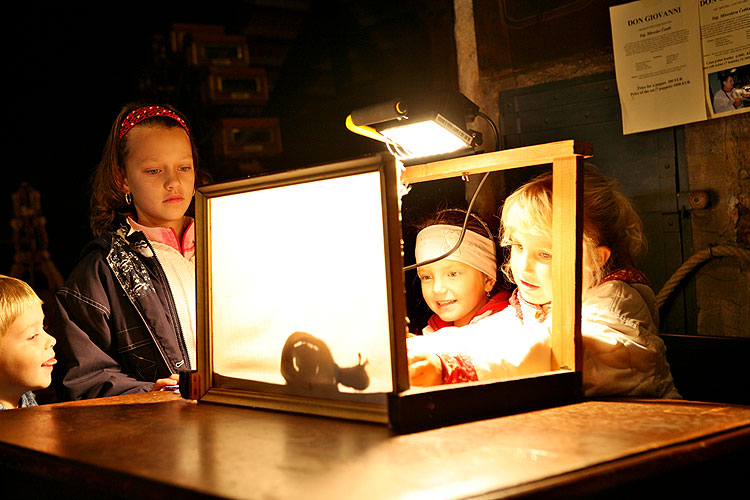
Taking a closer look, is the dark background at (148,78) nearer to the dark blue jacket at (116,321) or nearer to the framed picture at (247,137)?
the framed picture at (247,137)

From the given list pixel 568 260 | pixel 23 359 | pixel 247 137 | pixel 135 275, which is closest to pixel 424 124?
pixel 568 260

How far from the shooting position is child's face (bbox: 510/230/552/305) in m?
1.86

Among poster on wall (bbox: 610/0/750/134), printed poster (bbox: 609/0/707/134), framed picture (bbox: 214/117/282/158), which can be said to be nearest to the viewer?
poster on wall (bbox: 610/0/750/134)

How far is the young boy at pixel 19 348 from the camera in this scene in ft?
7.14

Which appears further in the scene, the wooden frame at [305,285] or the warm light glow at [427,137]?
the warm light glow at [427,137]

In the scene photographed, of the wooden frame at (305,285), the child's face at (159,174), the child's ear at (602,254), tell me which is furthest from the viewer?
the child's face at (159,174)

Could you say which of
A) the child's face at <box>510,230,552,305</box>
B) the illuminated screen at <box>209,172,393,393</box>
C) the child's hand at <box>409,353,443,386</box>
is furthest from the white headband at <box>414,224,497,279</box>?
the illuminated screen at <box>209,172,393,393</box>

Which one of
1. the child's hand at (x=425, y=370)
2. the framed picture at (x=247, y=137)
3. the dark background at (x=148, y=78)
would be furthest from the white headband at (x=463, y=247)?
the framed picture at (x=247, y=137)

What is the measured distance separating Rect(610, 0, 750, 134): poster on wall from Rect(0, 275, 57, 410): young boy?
2254 mm

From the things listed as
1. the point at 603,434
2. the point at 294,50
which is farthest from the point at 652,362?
the point at 294,50

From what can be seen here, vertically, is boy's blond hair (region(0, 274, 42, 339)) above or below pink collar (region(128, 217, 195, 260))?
below

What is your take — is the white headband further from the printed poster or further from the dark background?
the dark background

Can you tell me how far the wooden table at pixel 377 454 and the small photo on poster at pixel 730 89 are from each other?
1.34 metres

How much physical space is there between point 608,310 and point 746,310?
98cm
